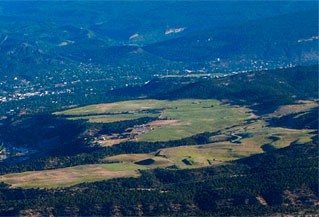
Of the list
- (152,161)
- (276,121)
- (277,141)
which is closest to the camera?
(152,161)

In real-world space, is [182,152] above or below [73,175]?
below

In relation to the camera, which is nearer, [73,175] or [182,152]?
[73,175]

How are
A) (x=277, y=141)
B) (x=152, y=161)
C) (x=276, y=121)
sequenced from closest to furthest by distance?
(x=152, y=161), (x=277, y=141), (x=276, y=121)

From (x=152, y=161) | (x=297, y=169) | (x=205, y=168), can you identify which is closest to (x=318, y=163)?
(x=297, y=169)

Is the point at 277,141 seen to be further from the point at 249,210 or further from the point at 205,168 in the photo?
the point at 249,210

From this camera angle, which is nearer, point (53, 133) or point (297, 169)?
point (297, 169)

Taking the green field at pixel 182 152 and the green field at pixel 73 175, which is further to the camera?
the green field at pixel 182 152

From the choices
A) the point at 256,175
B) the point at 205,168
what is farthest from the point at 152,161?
the point at 256,175

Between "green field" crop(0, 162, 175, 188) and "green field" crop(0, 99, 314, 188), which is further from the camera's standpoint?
"green field" crop(0, 99, 314, 188)

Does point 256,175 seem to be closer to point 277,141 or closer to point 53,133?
point 277,141
